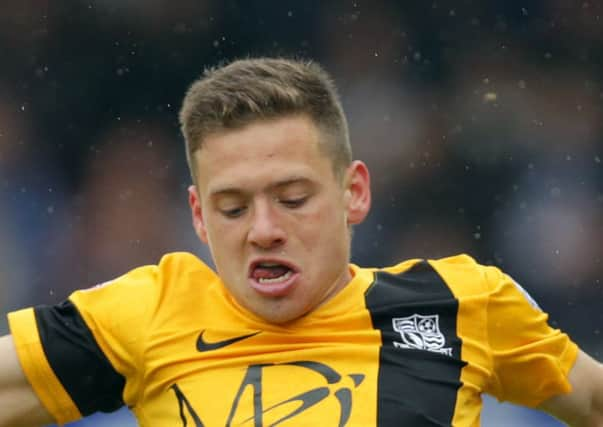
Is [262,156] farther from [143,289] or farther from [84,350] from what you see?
[84,350]

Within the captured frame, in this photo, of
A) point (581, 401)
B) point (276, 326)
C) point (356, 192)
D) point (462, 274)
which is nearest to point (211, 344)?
point (276, 326)

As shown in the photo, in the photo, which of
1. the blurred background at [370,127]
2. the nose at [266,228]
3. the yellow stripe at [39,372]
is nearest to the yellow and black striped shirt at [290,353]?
the yellow stripe at [39,372]

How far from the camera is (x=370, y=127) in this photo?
594 centimetres

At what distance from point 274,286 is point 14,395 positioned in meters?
0.60

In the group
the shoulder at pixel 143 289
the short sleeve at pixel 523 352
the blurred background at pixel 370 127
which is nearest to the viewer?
the shoulder at pixel 143 289

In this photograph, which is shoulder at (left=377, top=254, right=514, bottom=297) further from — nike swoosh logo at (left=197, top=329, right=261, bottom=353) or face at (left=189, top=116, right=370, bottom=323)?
nike swoosh logo at (left=197, top=329, right=261, bottom=353)

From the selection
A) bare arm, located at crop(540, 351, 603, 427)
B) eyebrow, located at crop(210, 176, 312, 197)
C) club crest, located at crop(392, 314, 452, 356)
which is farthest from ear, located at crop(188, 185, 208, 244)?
bare arm, located at crop(540, 351, 603, 427)

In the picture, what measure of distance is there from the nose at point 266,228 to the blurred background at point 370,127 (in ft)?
10.3

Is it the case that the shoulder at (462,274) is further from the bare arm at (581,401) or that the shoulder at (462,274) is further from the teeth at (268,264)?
the teeth at (268,264)

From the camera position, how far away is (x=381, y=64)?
6.01m

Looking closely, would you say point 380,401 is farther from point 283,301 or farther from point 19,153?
point 19,153

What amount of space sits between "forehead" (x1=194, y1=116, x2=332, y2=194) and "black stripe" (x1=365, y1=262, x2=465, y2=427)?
38 cm

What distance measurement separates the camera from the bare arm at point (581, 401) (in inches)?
111

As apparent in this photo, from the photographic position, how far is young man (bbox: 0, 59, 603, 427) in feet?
8.51
